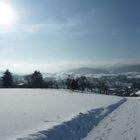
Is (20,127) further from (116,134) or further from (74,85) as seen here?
(74,85)

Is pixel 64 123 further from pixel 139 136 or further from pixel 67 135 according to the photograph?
pixel 139 136

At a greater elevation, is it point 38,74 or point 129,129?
point 38,74

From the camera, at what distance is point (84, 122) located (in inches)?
649

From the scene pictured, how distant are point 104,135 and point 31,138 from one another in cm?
432

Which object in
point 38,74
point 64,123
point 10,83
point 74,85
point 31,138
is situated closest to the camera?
point 31,138

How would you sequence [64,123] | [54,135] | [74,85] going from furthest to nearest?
[74,85] < [64,123] < [54,135]

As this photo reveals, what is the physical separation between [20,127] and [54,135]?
2162 millimetres

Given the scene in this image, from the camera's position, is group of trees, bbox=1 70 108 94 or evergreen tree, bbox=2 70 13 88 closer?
group of trees, bbox=1 70 108 94

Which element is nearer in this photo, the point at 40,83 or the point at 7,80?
the point at 7,80

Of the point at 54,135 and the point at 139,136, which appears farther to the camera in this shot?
the point at 139,136

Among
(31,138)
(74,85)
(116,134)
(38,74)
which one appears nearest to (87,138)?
(116,134)

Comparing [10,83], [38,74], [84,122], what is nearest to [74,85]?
[10,83]

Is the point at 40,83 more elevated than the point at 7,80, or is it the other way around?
the point at 7,80

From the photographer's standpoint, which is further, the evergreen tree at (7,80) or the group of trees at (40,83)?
Result: the evergreen tree at (7,80)
